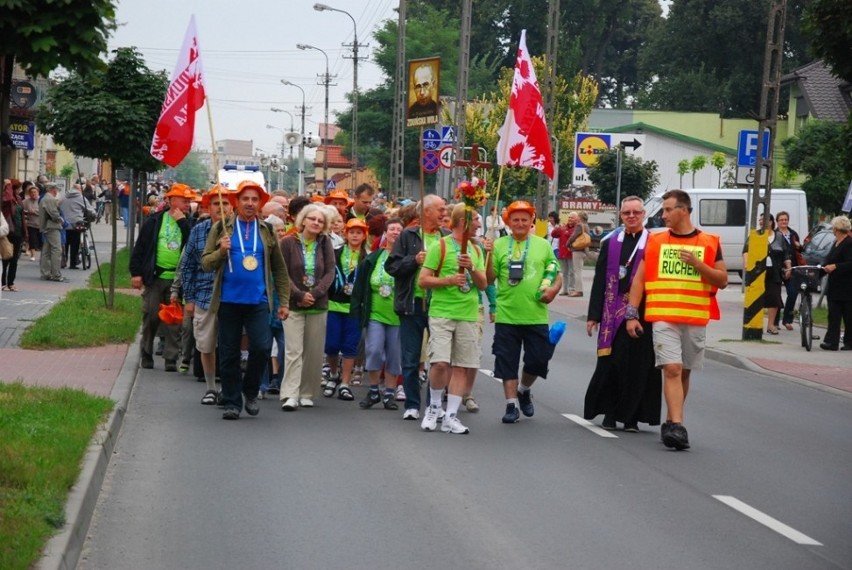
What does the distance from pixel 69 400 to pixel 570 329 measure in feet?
47.7

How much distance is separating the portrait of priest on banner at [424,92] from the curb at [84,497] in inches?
724

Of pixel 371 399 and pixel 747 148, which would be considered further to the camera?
pixel 747 148

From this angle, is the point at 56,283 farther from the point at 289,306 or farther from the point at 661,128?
the point at 661,128

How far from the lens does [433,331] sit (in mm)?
12172

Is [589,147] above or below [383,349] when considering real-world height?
above

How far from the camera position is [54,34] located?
7.14m

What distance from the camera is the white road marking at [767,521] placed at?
27.1 ft

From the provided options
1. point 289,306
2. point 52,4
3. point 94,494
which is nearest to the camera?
point 52,4

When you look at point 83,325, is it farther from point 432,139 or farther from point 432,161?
point 432,139

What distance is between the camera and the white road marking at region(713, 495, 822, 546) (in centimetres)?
825

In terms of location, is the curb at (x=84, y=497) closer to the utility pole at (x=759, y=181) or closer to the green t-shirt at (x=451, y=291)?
the green t-shirt at (x=451, y=291)

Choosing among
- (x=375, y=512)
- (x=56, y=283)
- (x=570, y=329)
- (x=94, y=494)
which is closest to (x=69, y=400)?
(x=94, y=494)

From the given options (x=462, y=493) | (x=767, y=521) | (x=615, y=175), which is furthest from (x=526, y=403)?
(x=615, y=175)

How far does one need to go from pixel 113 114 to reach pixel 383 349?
10321 millimetres
